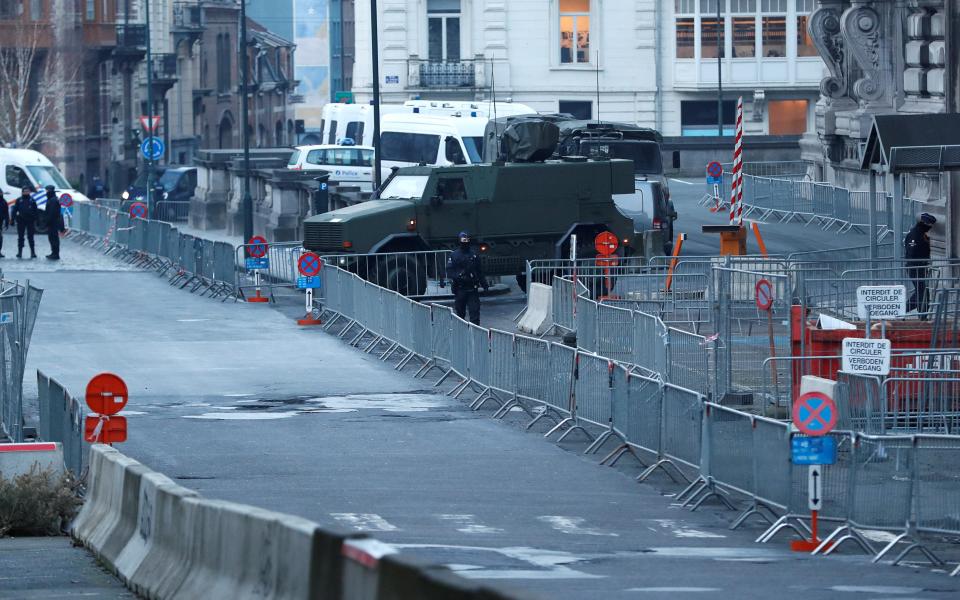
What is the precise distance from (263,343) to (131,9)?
58.0 metres

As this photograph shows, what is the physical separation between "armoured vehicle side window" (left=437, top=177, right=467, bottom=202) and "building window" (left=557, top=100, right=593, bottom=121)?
38390mm

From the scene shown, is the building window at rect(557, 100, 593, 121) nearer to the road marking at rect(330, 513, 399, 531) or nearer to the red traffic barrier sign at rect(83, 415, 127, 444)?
the red traffic barrier sign at rect(83, 415, 127, 444)

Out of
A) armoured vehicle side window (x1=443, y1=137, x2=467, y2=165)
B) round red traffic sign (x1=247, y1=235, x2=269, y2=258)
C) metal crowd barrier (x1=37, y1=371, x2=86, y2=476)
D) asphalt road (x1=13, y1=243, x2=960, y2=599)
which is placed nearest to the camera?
asphalt road (x1=13, y1=243, x2=960, y2=599)

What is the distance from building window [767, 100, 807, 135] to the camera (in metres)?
69.6

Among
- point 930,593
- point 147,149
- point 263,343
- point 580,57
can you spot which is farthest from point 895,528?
point 580,57

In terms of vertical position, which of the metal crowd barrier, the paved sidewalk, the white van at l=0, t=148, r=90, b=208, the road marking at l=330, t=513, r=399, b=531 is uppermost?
the white van at l=0, t=148, r=90, b=208

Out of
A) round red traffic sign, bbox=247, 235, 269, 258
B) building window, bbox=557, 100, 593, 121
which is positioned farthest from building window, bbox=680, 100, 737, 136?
round red traffic sign, bbox=247, 235, 269, 258

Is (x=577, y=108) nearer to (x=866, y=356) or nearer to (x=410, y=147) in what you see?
(x=410, y=147)

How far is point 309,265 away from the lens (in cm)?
2961

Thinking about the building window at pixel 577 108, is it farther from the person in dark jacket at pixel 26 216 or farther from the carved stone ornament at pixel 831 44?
the person in dark jacket at pixel 26 216

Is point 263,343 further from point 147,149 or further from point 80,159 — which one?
point 80,159

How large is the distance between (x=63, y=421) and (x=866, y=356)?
7.54 meters

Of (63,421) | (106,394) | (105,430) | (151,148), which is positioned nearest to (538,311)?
(63,421)

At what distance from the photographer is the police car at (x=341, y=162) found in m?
48.6
